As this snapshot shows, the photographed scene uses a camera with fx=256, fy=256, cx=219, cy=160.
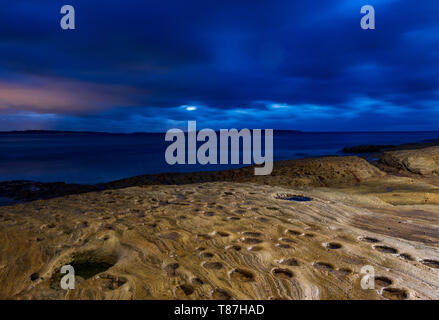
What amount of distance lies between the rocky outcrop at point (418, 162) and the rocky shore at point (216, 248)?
8.87m

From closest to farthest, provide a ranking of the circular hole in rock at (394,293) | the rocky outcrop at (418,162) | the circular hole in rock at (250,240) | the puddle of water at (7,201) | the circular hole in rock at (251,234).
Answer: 1. the circular hole in rock at (394,293)
2. the circular hole in rock at (250,240)
3. the circular hole in rock at (251,234)
4. the rocky outcrop at (418,162)
5. the puddle of water at (7,201)

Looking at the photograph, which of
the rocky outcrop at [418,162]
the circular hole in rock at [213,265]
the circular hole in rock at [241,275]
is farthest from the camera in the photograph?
the rocky outcrop at [418,162]

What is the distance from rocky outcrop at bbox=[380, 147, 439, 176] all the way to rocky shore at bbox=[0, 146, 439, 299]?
29.1 feet

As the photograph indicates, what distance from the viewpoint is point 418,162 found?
13.1m

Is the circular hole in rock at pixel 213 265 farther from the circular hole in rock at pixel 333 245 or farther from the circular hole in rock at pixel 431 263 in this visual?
the circular hole in rock at pixel 431 263

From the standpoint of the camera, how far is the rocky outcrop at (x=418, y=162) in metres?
12.3

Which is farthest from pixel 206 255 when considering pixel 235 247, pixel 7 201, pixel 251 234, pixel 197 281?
pixel 7 201

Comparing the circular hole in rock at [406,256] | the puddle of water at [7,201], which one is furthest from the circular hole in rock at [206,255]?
the puddle of water at [7,201]

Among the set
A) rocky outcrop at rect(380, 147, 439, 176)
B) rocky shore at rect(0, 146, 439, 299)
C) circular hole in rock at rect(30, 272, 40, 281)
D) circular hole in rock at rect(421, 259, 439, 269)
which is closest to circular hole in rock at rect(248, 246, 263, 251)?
rocky shore at rect(0, 146, 439, 299)

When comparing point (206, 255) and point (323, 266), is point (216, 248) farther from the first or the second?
point (323, 266)

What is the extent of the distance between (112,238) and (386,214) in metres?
4.77

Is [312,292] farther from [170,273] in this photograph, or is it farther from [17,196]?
[17,196]

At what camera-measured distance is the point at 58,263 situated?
115 inches

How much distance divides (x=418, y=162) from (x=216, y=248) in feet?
46.9
